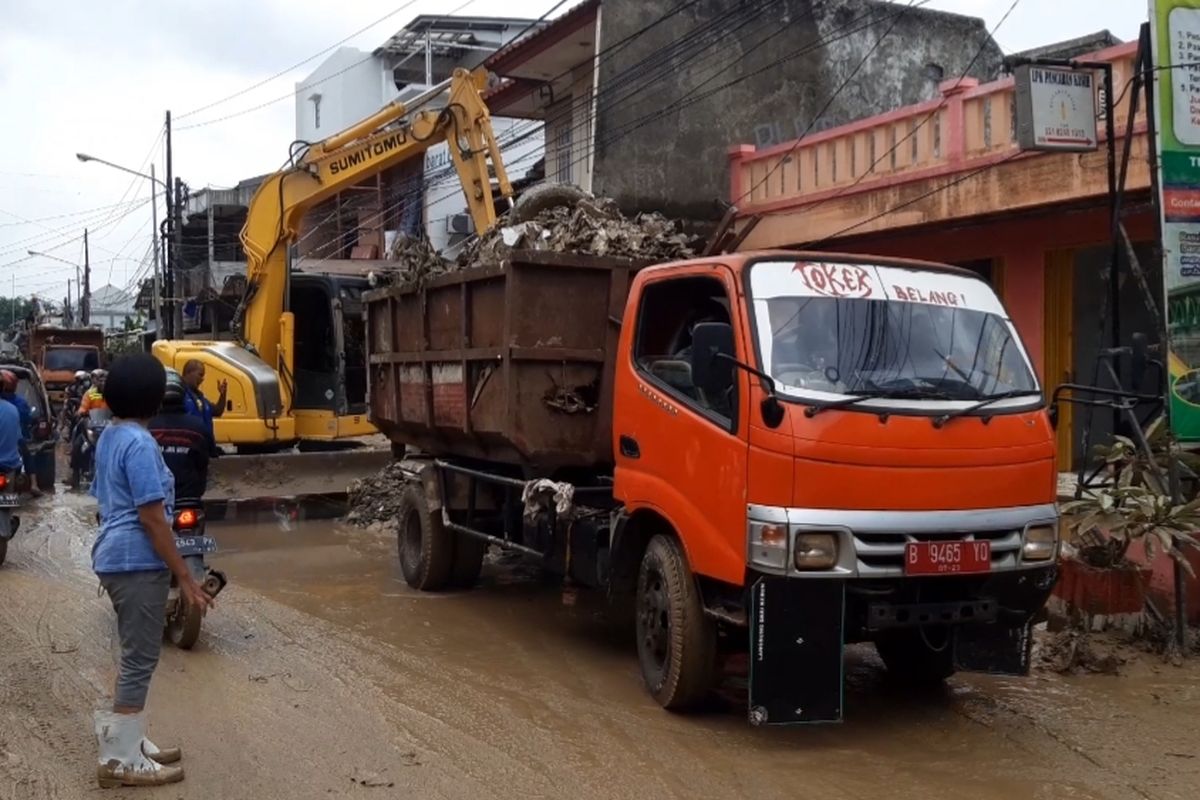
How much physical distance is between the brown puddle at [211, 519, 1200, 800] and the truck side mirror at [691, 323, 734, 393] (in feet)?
4.64

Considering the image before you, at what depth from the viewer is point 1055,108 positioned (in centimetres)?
862

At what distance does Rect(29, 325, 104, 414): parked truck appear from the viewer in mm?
29703

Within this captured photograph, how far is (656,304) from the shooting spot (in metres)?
6.68

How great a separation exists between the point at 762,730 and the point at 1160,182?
447cm

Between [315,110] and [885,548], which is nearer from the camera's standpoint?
[885,548]

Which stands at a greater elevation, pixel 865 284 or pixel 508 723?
pixel 865 284

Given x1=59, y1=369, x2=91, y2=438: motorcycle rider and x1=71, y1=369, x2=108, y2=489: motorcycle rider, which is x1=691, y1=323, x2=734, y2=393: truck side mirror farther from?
x1=59, y1=369, x2=91, y2=438: motorcycle rider

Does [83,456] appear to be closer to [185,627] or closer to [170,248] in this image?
[185,627]

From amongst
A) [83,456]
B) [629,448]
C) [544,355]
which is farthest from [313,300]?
[629,448]

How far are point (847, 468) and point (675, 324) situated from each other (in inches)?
72.7

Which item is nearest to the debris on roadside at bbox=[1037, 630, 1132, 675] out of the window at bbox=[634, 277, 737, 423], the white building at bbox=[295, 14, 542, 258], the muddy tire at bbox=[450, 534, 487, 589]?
the window at bbox=[634, 277, 737, 423]

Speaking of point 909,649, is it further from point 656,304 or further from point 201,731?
point 201,731

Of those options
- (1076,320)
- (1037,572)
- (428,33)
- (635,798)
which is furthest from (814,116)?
(428,33)

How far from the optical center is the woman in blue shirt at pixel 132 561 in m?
4.76
